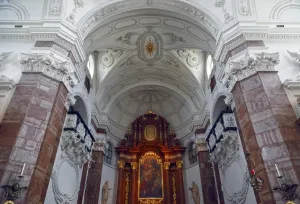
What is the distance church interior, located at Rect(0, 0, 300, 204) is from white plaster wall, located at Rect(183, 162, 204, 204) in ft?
0.25

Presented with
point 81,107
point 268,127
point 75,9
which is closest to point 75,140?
point 81,107

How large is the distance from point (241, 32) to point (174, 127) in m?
11.3

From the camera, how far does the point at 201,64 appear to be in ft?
50.3

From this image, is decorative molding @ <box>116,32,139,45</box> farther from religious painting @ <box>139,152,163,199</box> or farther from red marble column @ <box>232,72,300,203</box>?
religious painting @ <box>139,152,163,199</box>

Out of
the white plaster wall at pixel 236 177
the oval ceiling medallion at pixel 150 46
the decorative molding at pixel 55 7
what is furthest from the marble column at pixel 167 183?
the decorative molding at pixel 55 7

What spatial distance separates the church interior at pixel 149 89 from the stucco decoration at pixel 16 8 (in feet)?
0.16

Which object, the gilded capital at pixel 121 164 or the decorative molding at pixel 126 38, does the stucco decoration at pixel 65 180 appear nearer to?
the gilded capital at pixel 121 164

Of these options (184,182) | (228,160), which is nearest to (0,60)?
(228,160)

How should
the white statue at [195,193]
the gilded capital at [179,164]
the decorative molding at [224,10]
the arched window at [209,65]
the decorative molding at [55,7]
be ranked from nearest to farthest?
the decorative molding at [55,7] < the decorative molding at [224,10] < the arched window at [209,65] < the white statue at [195,193] < the gilded capital at [179,164]

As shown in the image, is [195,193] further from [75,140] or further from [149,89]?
[75,140]

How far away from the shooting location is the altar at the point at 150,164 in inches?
625

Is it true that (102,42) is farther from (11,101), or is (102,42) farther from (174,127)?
(174,127)

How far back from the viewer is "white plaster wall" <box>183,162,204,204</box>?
51.6 ft

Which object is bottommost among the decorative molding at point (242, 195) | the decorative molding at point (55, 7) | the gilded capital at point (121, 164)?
the decorative molding at point (242, 195)
